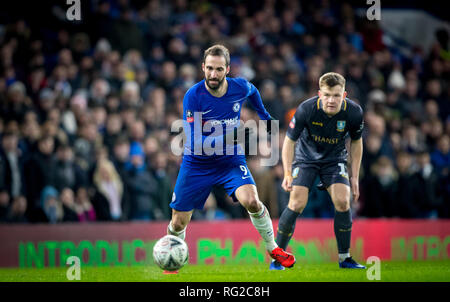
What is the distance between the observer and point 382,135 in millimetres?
14117

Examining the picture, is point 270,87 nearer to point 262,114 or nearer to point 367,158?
point 367,158

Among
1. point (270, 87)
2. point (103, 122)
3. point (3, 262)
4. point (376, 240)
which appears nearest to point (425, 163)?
point (376, 240)

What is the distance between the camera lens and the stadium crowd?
1124 cm

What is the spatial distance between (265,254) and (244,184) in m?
4.35

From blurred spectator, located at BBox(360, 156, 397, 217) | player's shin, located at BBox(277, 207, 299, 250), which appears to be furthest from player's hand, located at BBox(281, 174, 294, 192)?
blurred spectator, located at BBox(360, 156, 397, 217)

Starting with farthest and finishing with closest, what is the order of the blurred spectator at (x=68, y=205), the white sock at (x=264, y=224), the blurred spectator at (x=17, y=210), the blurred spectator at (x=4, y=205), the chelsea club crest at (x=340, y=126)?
the blurred spectator at (x=68, y=205) → the blurred spectator at (x=17, y=210) → the blurred spectator at (x=4, y=205) → the chelsea club crest at (x=340, y=126) → the white sock at (x=264, y=224)

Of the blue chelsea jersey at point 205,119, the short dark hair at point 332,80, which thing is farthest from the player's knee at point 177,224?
the short dark hair at point 332,80

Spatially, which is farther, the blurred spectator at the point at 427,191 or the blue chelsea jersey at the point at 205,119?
the blurred spectator at the point at 427,191

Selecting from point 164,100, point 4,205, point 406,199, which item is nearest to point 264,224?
point 4,205

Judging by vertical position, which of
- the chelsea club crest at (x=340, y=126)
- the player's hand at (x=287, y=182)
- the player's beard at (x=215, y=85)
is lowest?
the player's hand at (x=287, y=182)

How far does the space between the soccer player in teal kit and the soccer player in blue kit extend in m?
0.61

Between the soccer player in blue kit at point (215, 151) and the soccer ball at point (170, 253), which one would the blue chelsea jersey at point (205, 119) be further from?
the soccer ball at point (170, 253)

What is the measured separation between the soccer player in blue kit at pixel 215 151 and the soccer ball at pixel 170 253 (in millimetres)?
449

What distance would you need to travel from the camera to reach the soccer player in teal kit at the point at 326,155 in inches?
316
